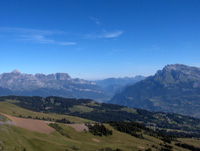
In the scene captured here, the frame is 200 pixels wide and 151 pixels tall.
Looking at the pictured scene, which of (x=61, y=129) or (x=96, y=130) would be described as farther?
(x=96, y=130)

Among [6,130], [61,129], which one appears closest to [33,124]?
[61,129]

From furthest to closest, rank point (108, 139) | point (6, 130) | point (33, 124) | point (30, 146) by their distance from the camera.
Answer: point (108, 139), point (33, 124), point (6, 130), point (30, 146)

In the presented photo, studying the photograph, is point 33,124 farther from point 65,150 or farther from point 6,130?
point 65,150

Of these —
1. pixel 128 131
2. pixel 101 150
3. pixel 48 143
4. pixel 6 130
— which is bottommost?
pixel 128 131

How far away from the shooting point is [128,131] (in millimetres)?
198000

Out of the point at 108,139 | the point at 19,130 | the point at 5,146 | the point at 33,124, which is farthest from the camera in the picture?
the point at 108,139

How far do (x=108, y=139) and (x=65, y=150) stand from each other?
75009 mm

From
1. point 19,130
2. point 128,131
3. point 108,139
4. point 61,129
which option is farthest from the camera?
point 128,131

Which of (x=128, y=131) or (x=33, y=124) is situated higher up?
(x=33, y=124)

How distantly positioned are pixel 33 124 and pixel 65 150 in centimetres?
4453

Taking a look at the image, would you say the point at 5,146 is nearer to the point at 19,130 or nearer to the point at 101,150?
the point at 19,130

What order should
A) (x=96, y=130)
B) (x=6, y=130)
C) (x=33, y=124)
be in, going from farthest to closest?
(x=96, y=130) < (x=33, y=124) < (x=6, y=130)

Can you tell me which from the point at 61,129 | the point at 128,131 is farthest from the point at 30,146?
the point at 128,131

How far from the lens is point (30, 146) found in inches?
3071
